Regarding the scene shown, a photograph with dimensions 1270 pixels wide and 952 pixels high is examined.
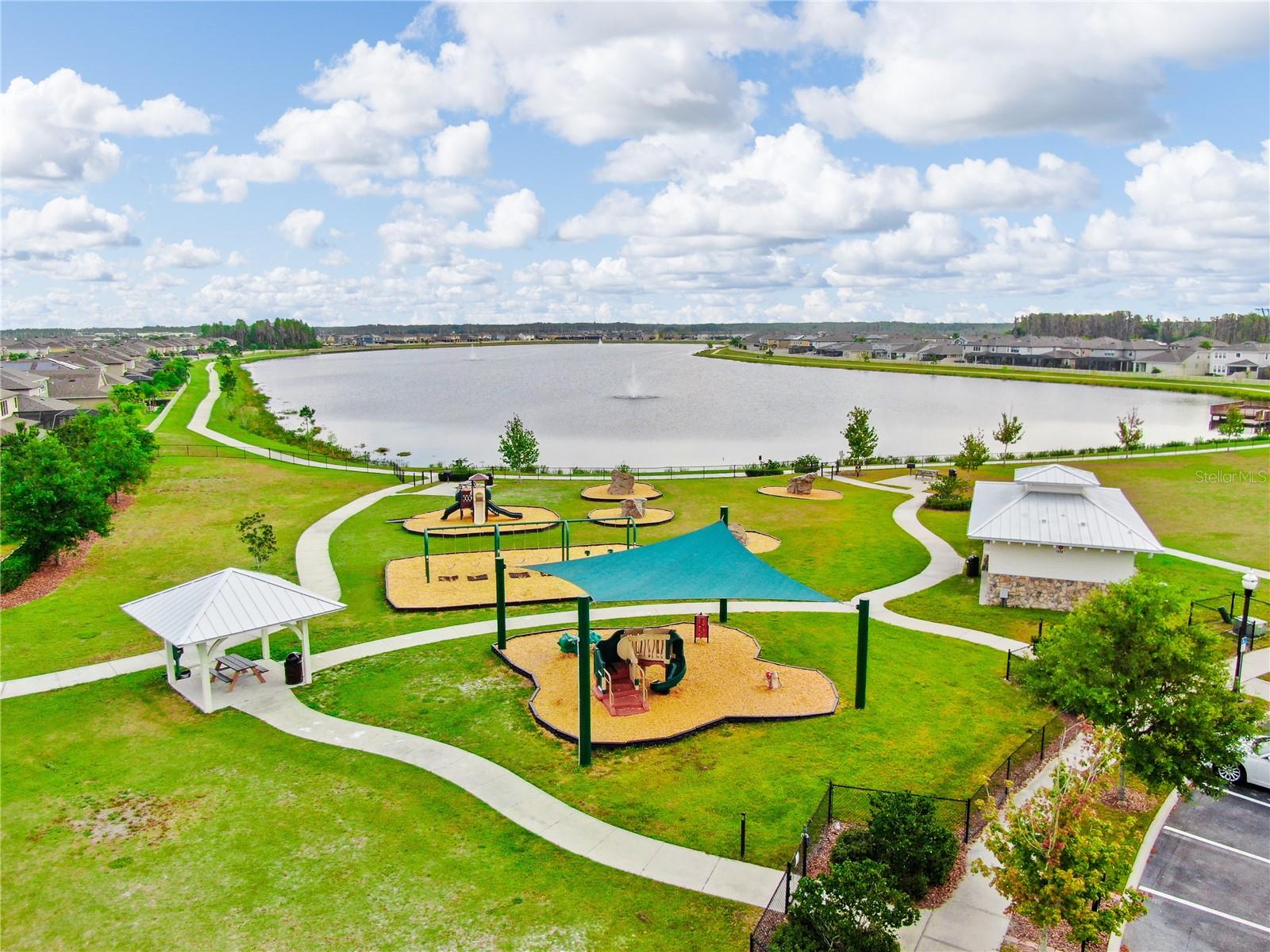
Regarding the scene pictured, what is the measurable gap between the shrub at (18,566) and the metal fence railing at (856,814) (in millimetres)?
25665

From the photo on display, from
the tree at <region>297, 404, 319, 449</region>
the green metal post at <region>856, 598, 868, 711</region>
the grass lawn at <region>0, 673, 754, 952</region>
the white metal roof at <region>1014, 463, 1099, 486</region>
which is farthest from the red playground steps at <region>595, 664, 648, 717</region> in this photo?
the tree at <region>297, 404, 319, 449</region>

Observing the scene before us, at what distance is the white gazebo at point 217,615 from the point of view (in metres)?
17.0

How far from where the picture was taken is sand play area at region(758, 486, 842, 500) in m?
40.9

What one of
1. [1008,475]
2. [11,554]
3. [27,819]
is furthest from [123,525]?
[1008,475]

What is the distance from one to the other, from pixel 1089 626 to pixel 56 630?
82.0 ft

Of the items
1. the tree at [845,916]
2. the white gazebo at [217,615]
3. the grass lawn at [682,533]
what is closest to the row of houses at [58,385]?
the grass lawn at [682,533]

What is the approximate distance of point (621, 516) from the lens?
35.0m

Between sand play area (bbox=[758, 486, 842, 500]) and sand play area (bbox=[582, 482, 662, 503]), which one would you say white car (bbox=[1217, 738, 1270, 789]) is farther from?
sand play area (bbox=[582, 482, 662, 503])

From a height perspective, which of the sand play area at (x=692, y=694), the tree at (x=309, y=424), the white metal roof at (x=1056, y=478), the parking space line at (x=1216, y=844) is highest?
the white metal roof at (x=1056, y=478)

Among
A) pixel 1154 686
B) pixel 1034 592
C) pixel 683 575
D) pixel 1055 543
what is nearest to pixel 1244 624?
pixel 1055 543

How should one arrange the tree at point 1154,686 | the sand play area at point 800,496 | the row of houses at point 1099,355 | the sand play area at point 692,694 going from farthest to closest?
1. the row of houses at point 1099,355
2. the sand play area at point 800,496
3. the sand play area at point 692,694
4. the tree at point 1154,686

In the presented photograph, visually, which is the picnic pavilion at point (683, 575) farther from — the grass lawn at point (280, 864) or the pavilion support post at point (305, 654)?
the pavilion support post at point (305, 654)

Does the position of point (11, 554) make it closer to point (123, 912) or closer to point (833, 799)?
point (123, 912)

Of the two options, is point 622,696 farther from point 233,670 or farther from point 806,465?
point 806,465
